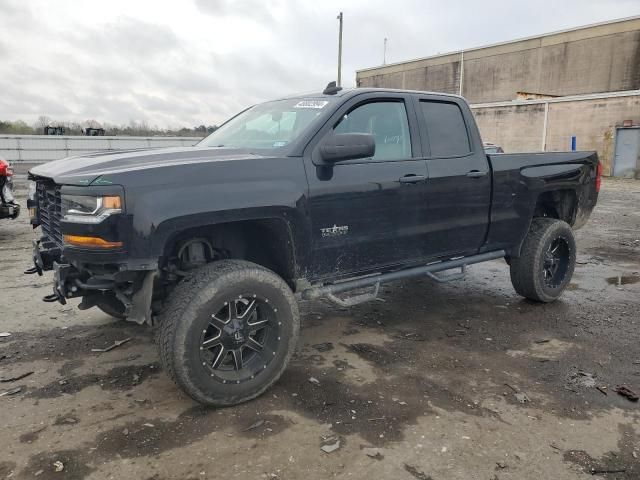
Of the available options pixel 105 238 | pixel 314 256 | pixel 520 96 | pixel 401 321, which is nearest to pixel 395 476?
pixel 314 256

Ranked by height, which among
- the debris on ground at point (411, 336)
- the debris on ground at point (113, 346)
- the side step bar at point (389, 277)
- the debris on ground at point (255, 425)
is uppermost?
the side step bar at point (389, 277)

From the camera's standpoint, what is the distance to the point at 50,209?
3357mm

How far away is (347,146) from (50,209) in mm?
1994

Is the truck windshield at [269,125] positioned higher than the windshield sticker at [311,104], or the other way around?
the windshield sticker at [311,104]

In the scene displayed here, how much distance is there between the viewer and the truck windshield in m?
3.65

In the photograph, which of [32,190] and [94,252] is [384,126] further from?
[32,190]

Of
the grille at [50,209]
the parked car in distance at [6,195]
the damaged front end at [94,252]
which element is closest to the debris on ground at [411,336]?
the damaged front end at [94,252]

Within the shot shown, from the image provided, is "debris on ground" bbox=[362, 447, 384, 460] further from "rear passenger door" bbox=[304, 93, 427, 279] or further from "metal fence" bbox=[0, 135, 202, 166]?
"metal fence" bbox=[0, 135, 202, 166]

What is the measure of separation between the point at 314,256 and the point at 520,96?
96.0 feet

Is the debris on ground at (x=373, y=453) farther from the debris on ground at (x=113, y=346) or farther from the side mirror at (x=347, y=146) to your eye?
the debris on ground at (x=113, y=346)

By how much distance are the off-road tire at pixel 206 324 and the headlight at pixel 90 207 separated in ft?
2.04

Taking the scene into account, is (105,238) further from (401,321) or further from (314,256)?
(401,321)

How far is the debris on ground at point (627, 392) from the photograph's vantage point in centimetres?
330

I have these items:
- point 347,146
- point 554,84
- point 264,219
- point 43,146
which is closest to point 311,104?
point 347,146
